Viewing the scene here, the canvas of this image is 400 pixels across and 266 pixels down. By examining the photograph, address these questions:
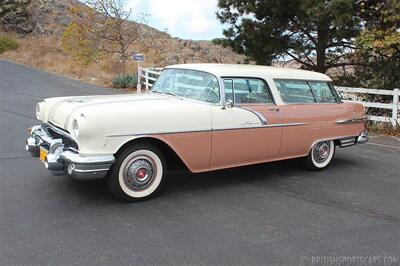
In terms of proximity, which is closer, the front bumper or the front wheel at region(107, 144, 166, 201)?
the front bumper

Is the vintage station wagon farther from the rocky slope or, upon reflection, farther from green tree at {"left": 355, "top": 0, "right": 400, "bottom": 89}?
the rocky slope

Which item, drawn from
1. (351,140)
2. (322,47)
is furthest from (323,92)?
(322,47)

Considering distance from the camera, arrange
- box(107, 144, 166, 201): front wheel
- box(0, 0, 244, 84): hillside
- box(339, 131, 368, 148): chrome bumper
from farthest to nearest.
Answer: box(0, 0, 244, 84): hillside
box(339, 131, 368, 148): chrome bumper
box(107, 144, 166, 201): front wheel

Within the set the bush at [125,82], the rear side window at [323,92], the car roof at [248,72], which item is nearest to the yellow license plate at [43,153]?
the car roof at [248,72]

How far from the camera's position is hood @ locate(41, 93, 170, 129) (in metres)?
5.00

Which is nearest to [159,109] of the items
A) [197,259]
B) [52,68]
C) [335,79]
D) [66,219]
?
[66,219]

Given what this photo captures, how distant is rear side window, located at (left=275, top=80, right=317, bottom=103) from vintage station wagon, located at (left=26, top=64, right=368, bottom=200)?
0.05 ft

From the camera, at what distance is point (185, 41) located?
44.9 meters

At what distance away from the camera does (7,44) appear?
32.7 m

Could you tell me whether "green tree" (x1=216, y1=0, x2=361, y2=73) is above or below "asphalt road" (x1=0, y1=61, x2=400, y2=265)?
above

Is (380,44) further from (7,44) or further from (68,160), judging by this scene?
(7,44)

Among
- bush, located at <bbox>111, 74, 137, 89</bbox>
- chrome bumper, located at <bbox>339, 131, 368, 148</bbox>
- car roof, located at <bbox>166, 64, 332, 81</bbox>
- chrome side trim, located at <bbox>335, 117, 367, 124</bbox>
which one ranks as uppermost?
bush, located at <bbox>111, 74, 137, 89</bbox>

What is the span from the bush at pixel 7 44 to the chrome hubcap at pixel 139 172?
1210 inches

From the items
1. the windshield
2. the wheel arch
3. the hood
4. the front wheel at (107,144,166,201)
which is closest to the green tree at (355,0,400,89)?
the windshield
